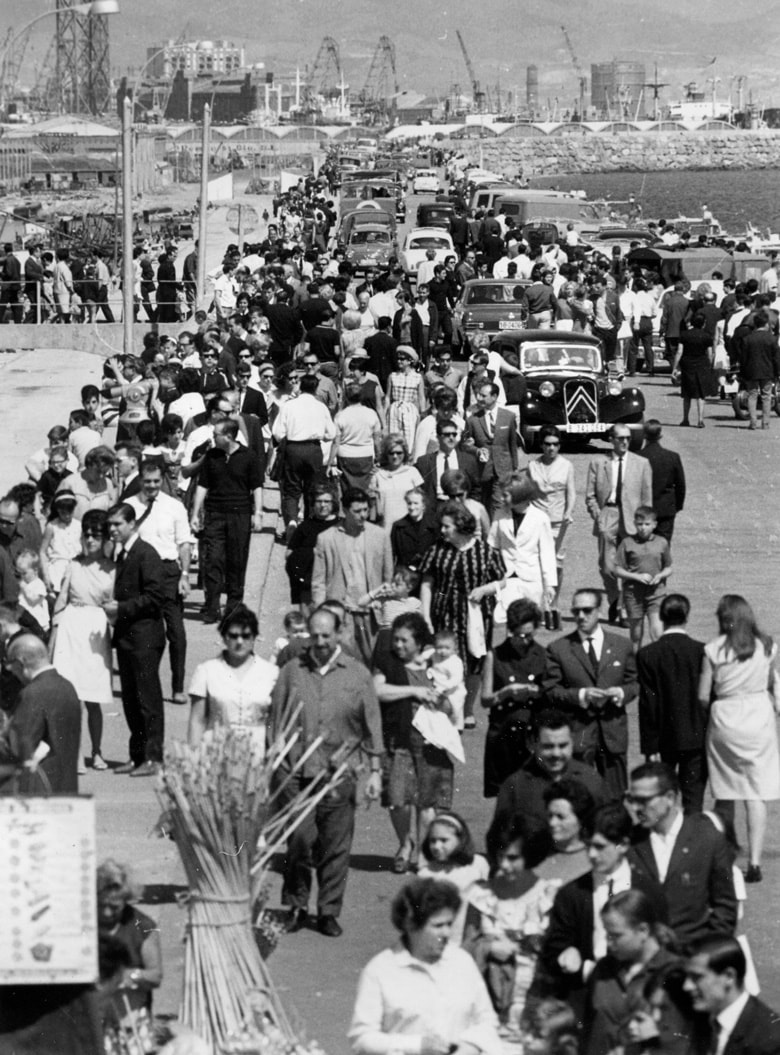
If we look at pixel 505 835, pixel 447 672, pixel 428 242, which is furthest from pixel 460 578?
pixel 428 242

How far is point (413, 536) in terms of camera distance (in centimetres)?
1384

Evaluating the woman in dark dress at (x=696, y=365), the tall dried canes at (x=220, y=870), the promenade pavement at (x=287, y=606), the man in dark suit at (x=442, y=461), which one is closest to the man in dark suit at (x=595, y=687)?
the promenade pavement at (x=287, y=606)

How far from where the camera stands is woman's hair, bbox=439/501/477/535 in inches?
507

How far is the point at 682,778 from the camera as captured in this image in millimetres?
11055

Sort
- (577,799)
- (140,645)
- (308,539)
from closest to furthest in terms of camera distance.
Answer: (577,799) → (140,645) → (308,539)

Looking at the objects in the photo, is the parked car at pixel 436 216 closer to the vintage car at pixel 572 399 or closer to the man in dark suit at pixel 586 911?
the vintage car at pixel 572 399

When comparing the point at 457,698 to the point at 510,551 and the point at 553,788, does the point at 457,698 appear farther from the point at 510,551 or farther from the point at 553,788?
the point at 510,551

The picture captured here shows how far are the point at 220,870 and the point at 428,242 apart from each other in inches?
1584

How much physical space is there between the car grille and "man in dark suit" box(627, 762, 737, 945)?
57.2 ft

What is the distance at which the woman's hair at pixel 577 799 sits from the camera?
8352 mm

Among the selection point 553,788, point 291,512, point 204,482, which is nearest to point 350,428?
point 291,512

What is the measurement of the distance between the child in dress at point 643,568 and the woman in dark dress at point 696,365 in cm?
1177

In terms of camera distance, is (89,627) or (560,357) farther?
(560,357)

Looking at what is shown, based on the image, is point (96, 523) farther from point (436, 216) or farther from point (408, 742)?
point (436, 216)
